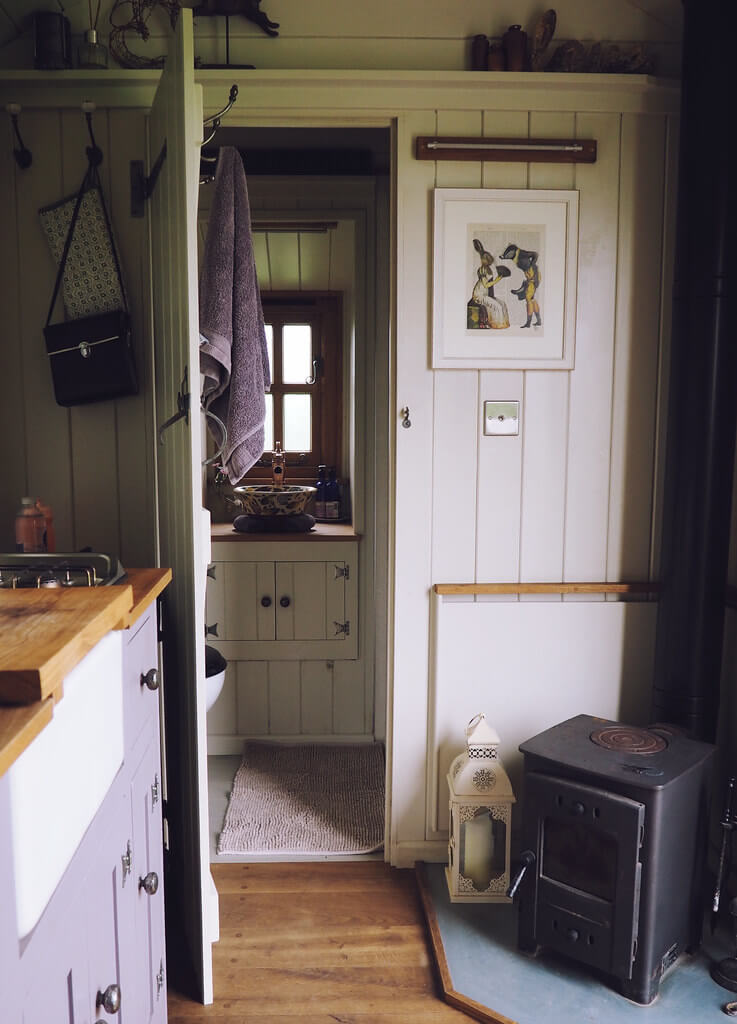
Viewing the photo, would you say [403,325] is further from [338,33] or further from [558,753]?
[558,753]

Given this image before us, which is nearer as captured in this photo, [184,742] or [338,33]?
[184,742]

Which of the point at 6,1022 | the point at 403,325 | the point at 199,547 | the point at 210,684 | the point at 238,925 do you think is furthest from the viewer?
the point at 210,684

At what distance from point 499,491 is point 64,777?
5.31ft

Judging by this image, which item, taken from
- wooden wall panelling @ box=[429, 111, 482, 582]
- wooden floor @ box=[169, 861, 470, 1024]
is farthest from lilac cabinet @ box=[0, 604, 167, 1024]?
wooden wall panelling @ box=[429, 111, 482, 582]

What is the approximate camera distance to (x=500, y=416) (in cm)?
231

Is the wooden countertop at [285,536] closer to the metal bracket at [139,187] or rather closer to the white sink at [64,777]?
the metal bracket at [139,187]

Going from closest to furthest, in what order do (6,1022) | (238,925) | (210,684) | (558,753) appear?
(6,1022) → (558,753) → (238,925) → (210,684)

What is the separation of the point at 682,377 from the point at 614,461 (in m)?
0.31

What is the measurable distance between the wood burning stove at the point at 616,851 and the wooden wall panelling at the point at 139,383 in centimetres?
124

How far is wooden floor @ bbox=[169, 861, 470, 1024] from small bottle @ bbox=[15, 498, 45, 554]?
3.61ft

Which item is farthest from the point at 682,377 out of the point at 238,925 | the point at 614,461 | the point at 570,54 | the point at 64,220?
the point at 238,925

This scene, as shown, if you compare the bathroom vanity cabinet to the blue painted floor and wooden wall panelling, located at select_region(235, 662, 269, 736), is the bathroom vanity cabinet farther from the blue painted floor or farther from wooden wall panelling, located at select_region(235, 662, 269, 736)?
the blue painted floor

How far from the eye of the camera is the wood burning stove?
5.88 ft

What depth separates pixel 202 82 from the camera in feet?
7.14
